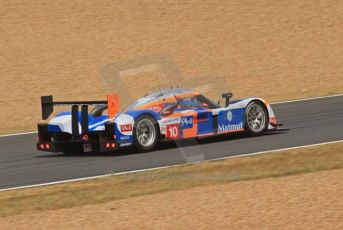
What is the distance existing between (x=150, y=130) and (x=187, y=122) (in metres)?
0.82

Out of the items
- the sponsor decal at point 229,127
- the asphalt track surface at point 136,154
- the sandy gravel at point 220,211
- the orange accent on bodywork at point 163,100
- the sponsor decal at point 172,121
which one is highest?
the orange accent on bodywork at point 163,100

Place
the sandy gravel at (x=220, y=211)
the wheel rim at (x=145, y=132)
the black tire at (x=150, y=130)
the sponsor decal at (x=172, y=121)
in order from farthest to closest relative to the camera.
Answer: the sponsor decal at (x=172, y=121), the wheel rim at (x=145, y=132), the black tire at (x=150, y=130), the sandy gravel at (x=220, y=211)

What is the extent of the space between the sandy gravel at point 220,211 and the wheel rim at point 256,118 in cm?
551

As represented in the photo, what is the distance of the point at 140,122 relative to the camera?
16328mm

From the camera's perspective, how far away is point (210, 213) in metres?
10.7

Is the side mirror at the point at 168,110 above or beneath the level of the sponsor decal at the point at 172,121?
above

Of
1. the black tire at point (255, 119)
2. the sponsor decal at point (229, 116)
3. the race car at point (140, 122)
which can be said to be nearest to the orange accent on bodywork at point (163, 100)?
the race car at point (140, 122)

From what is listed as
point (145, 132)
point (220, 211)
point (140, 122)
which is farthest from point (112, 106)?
point (220, 211)

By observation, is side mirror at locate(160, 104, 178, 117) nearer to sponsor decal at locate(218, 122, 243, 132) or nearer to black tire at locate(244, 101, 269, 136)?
sponsor decal at locate(218, 122, 243, 132)

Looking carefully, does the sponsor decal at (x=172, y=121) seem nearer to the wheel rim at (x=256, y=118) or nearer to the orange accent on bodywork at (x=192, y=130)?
the orange accent on bodywork at (x=192, y=130)

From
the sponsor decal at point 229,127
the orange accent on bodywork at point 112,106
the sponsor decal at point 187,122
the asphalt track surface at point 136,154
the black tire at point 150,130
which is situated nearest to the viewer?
the asphalt track surface at point 136,154

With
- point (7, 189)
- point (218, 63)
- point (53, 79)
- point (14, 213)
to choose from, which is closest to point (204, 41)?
point (218, 63)

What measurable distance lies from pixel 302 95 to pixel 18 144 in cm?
1032

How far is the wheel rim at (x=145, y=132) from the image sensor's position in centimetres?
1639
